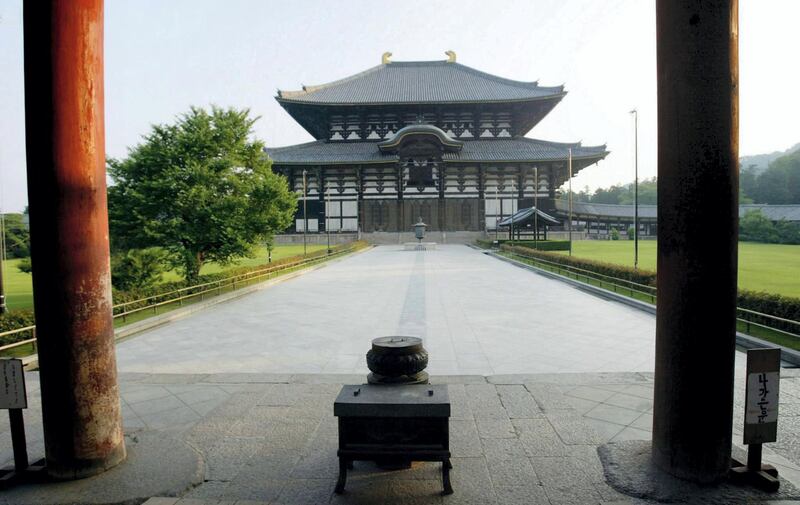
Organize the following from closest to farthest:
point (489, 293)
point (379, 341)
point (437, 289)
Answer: point (379, 341) → point (489, 293) → point (437, 289)

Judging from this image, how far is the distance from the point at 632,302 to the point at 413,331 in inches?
240

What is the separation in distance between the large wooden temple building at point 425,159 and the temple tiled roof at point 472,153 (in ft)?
0.30

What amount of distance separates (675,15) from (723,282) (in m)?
1.87

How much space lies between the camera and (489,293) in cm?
1362

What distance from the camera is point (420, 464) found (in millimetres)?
3543

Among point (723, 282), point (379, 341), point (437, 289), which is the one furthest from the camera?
point (437, 289)

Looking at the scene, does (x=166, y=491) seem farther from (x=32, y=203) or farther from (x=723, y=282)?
(x=723, y=282)

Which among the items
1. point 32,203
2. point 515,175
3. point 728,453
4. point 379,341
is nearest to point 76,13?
point 32,203

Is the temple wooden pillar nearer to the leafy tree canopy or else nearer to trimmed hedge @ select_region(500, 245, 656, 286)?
trimmed hedge @ select_region(500, 245, 656, 286)

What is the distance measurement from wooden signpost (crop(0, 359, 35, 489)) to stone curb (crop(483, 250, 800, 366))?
28.8ft

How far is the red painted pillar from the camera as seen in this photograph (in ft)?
10.8

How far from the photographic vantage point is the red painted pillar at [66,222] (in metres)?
3.29

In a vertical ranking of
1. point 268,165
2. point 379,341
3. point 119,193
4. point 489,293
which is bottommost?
point 489,293

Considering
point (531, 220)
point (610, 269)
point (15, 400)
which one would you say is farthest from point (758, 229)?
point (15, 400)
